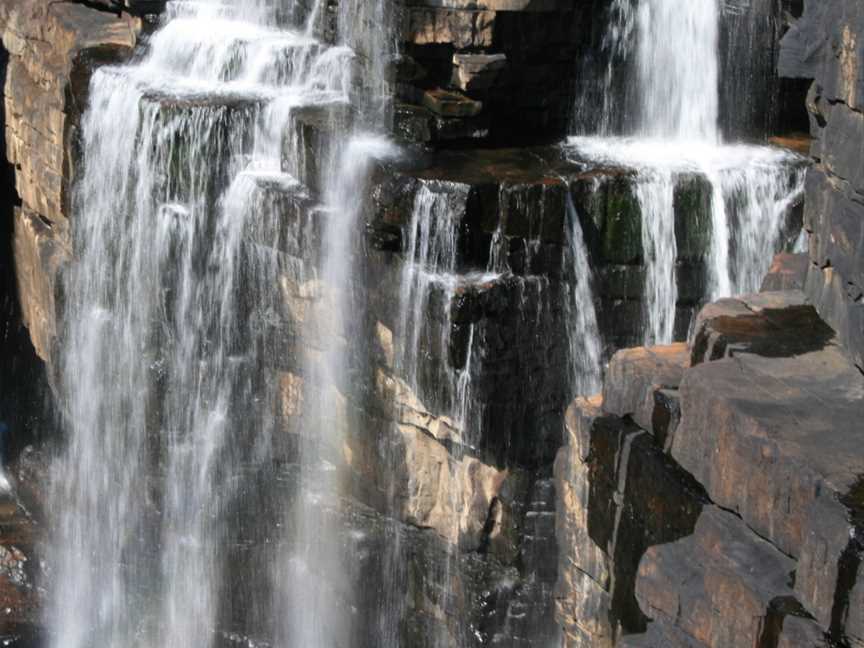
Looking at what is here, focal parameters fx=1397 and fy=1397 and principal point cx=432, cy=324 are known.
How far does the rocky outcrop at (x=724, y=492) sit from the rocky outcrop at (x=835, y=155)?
204 millimetres

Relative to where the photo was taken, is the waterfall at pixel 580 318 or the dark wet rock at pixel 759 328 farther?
the waterfall at pixel 580 318

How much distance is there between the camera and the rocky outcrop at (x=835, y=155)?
242 inches

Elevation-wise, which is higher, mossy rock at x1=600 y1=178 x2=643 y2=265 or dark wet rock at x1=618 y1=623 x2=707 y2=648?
mossy rock at x1=600 y1=178 x2=643 y2=265

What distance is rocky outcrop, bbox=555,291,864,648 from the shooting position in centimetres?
530

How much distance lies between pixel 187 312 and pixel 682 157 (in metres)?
4.01

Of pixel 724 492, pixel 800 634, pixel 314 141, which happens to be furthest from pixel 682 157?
pixel 800 634

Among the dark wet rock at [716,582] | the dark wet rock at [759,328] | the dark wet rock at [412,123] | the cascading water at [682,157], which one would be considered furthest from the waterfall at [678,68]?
the dark wet rock at [716,582]

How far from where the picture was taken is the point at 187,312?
11.0m

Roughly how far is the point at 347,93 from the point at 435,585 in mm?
3724

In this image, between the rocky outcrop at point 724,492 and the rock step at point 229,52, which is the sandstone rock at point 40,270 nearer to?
the rock step at point 229,52

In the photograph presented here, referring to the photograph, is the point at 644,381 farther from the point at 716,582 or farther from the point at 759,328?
the point at 716,582

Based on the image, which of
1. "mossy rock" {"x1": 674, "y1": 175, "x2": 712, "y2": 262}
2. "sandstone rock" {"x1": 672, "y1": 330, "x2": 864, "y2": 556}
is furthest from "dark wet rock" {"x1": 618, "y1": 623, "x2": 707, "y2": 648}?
"mossy rock" {"x1": 674, "y1": 175, "x2": 712, "y2": 262}

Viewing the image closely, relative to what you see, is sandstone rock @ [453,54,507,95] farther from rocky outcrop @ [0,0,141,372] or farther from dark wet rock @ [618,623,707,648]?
dark wet rock @ [618,623,707,648]

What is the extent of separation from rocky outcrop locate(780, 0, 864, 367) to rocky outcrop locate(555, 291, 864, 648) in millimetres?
204
